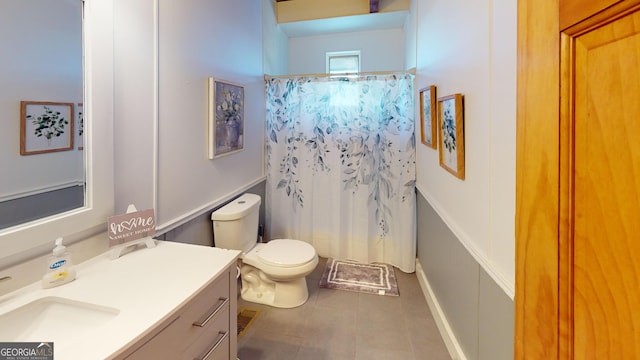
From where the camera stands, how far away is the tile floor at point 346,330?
71.4 inches

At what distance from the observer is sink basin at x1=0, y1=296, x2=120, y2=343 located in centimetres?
88

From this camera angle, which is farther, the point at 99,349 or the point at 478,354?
the point at 478,354

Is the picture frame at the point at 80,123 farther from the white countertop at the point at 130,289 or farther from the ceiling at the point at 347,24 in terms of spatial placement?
the ceiling at the point at 347,24

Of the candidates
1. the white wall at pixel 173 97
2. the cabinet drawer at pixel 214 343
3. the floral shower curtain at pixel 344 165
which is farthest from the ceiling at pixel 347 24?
the cabinet drawer at pixel 214 343

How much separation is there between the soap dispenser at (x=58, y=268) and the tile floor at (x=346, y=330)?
109cm

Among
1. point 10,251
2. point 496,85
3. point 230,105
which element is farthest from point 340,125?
point 10,251

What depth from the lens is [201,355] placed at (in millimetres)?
1089

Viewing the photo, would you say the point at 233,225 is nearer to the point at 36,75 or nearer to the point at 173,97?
the point at 173,97

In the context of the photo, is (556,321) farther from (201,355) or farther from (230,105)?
(230,105)

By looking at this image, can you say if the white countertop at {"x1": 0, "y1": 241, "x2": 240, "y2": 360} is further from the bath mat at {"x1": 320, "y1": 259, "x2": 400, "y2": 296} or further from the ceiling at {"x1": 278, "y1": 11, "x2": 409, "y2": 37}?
the ceiling at {"x1": 278, "y1": 11, "x2": 409, "y2": 37}

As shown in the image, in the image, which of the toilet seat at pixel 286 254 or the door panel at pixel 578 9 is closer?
the door panel at pixel 578 9

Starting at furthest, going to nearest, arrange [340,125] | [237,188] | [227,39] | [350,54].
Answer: [350,54]
[340,125]
[237,188]
[227,39]

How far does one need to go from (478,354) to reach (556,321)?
3.49 feet

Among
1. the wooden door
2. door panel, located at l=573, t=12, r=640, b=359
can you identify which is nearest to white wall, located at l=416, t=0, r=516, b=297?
the wooden door
